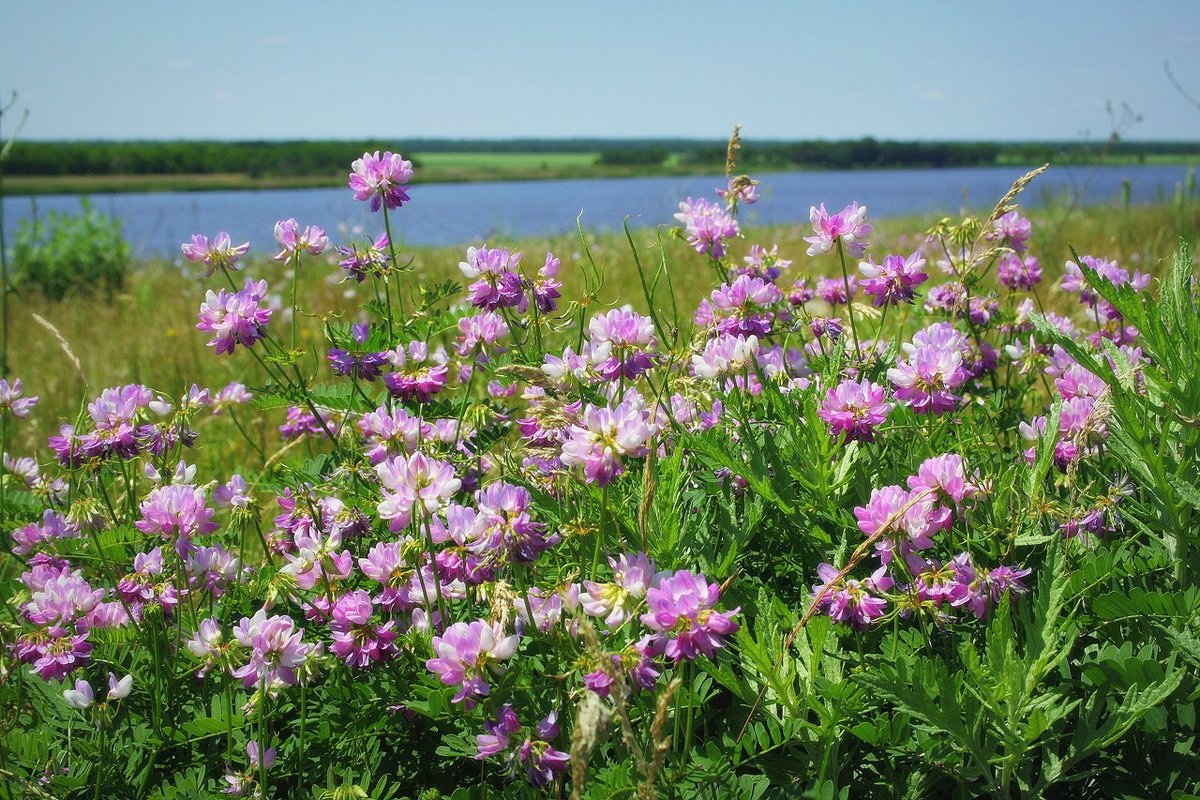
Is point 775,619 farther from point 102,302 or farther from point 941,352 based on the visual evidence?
point 102,302

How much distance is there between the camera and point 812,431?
1849 millimetres

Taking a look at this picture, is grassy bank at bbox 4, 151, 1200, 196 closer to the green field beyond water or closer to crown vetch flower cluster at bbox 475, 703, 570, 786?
the green field beyond water

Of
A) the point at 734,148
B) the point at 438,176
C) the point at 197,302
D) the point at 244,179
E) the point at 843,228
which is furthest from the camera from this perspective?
the point at 438,176

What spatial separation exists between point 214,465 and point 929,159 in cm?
7127

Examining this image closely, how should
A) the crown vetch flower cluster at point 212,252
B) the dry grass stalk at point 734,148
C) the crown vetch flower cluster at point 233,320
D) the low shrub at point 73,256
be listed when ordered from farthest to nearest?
the low shrub at point 73,256 < the dry grass stalk at point 734,148 < the crown vetch flower cluster at point 212,252 < the crown vetch flower cluster at point 233,320

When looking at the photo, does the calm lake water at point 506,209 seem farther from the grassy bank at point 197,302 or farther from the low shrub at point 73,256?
the grassy bank at point 197,302

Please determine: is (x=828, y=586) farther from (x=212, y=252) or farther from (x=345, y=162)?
(x=345, y=162)

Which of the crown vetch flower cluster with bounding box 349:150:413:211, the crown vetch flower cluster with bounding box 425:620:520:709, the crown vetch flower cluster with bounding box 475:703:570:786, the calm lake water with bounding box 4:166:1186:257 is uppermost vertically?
the calm lake water with bounding box 4:166:1186:257

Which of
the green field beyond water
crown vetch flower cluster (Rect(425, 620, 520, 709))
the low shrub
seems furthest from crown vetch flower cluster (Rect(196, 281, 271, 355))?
the green field beyond water

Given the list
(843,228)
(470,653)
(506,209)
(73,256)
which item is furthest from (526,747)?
(506,209)

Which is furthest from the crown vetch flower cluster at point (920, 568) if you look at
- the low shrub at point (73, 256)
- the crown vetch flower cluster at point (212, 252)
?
the low shrub at point (73, 256)

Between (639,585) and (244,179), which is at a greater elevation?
(244,179)

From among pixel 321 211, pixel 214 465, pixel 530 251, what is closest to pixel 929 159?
pixel 321 211

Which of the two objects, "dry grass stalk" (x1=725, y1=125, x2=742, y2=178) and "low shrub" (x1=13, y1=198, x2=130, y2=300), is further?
"low shrub" (x1=13, y1=198, x2=130, y2=300)
